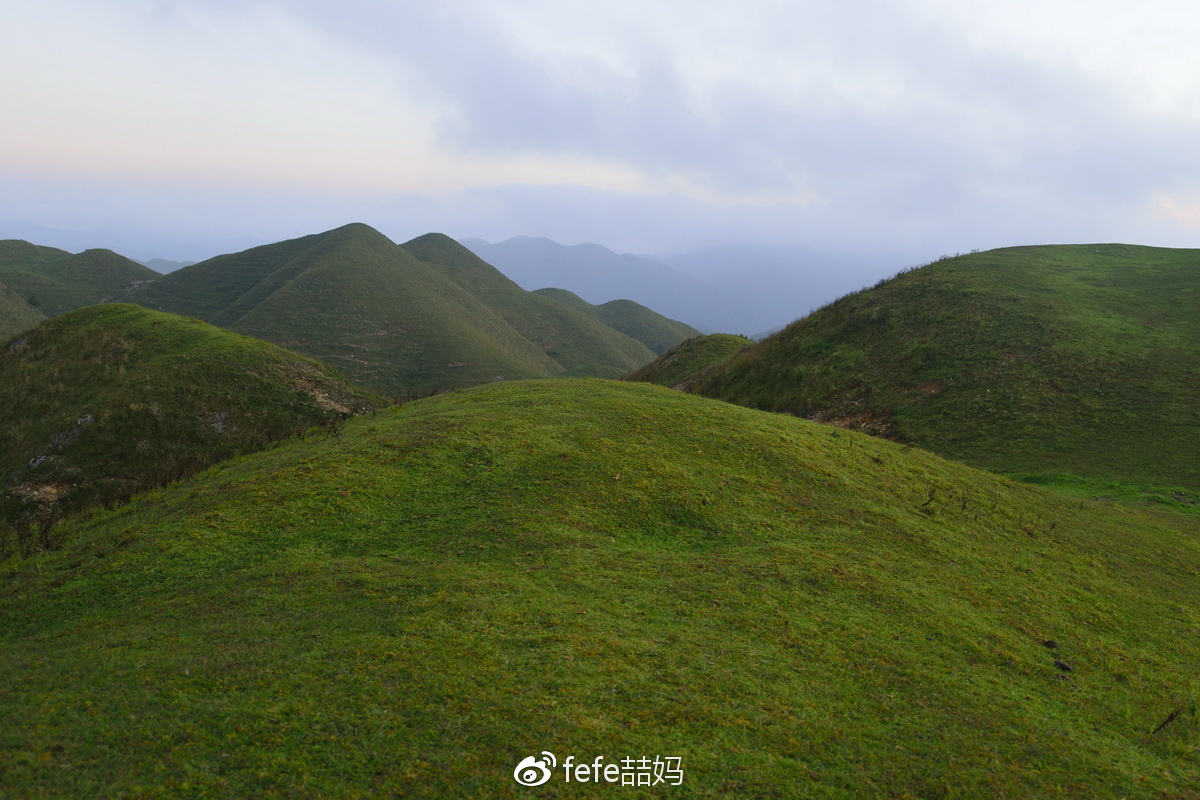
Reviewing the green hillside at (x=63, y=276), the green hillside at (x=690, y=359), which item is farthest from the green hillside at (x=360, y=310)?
the green hillside at (x=690, y=359)

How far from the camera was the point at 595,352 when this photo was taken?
138 metres

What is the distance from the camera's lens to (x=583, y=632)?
8648 millimetres

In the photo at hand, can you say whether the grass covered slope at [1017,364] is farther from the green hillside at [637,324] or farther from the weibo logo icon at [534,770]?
the green hillside at [637,324]

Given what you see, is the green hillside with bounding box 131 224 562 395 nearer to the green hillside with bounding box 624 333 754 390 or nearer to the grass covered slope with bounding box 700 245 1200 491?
the green hillside with bounding box 624 333 754 390

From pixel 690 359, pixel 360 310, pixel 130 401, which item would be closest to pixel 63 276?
pixel 360 310

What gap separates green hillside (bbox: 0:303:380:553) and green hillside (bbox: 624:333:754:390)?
26373 mm

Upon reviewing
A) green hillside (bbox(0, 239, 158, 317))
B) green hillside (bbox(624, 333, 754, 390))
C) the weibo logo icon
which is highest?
green hillside (bbox(0, 239, 158, 317))

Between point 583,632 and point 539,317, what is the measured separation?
463 ft

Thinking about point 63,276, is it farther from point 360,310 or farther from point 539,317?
point 539,317

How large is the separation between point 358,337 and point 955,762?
9660 centimetres

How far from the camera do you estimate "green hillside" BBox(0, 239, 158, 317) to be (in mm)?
103188

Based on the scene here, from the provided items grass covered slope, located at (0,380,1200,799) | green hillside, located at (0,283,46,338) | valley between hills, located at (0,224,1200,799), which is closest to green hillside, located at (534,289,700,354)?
green hillside, located at (0,283,46,338)

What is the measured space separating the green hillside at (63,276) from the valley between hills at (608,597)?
96980 millimetres

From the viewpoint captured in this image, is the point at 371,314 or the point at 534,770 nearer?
the point at 534,770
